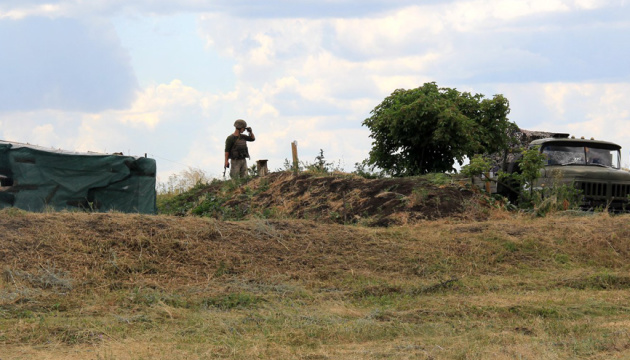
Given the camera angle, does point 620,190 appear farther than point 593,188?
Yes

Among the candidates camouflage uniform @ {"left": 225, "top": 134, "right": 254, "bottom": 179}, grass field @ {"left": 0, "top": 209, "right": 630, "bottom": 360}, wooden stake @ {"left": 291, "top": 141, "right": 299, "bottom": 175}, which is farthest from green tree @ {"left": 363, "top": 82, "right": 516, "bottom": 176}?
grass field @ {"left": 0, "top": 209, "right": 630, "bottom": 360}

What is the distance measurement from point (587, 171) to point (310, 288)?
29.5 feet

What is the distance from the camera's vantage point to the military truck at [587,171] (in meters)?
15.3

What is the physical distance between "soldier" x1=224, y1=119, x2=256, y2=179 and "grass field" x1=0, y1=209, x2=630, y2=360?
820cm

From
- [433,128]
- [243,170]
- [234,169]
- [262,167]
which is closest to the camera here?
[262,167]

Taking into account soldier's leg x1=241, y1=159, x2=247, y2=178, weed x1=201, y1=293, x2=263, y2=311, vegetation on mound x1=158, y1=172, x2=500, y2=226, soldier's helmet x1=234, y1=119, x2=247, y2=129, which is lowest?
weed x1=201, y1=293, x2=263, y2=311

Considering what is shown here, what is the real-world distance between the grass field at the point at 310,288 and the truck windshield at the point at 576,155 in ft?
11.1

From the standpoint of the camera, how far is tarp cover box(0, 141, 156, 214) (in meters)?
14.1

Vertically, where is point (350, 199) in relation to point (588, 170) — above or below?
below

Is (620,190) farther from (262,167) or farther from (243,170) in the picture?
(243,170)

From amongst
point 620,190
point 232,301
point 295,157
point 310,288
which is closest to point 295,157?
point 295,157

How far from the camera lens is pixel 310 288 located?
9109mm

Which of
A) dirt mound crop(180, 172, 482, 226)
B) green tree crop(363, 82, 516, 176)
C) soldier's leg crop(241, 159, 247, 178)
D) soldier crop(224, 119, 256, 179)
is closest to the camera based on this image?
dirt mound crop(180, 172, 482, 226)

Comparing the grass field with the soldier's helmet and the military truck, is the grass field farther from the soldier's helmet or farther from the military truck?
the soldier's helmet
